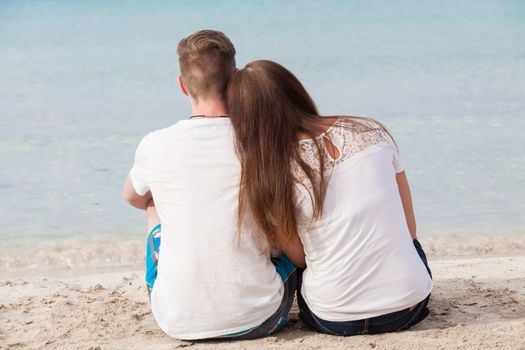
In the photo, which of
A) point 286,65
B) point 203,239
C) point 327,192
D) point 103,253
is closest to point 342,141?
point 327,192

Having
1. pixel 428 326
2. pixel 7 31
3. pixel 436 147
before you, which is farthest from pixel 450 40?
pixel 428 326

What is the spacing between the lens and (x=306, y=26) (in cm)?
1255

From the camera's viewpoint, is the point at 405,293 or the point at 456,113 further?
the point at 456,113

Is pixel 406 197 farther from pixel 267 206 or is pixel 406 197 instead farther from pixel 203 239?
pixel 203 239

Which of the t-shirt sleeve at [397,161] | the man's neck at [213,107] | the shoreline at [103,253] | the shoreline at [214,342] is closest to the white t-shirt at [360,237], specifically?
the t-shirt sleeve at [397,161]

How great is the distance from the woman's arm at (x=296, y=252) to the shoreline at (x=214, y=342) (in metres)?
0.25

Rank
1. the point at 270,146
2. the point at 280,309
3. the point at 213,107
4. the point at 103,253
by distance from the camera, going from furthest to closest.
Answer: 1. the point at 103,253
2. the point at 280,309
3. the point at 213,107
4. the point at 270,146

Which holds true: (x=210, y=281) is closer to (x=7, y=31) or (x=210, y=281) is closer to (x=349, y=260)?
(x=349, y=260)

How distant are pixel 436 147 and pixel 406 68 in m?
3.51

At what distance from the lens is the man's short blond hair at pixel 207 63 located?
260cm

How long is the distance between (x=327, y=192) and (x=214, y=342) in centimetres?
66

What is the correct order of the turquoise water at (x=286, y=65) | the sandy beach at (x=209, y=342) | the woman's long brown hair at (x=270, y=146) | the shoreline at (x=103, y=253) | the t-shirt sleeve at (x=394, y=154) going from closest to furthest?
the woman's long brown hair at (x=270, y=146) → the t-shirt sleeve at (x=394, y=154) → the sandy beach at (x=209, y=342) → the shoreline at (x=103, y=253) → the turquoise water at (x=286, y=65)

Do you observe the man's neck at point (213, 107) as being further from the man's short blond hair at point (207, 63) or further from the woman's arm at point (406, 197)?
the woman's arm at point (406, 197)

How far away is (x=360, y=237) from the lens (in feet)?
8.44
